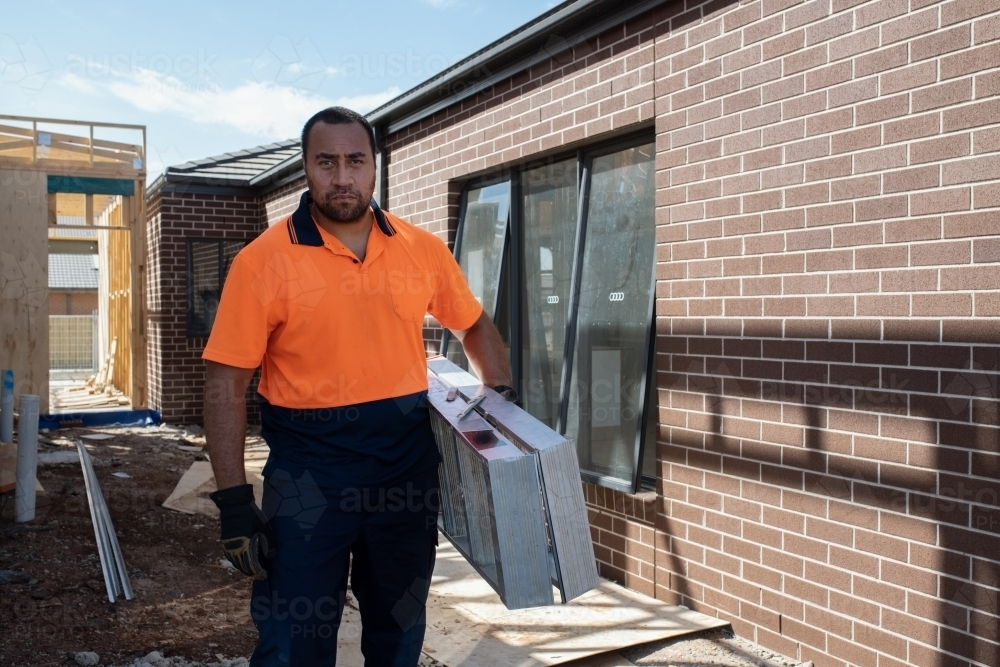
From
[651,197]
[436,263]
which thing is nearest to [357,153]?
[436,263]

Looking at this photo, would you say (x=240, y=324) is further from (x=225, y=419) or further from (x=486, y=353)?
(x=486, y=353)

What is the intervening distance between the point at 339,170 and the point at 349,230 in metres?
0.21

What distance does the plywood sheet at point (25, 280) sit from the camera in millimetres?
12227

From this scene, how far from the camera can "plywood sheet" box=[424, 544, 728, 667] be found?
442cm

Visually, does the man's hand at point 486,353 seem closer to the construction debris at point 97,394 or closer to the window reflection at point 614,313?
the window reflection at point 614,313

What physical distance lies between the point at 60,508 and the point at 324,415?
17.0 ft

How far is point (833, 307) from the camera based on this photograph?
4.07 metres

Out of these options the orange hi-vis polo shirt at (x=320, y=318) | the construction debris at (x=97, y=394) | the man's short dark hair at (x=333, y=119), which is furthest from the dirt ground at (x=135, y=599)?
the construction debris at (x=97, y=394)

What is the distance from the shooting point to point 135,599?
207 inches

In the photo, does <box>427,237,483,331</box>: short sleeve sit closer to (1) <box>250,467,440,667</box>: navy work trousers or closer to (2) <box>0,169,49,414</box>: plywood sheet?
(1) <box>250,467,440,667</box>: navy work trousers

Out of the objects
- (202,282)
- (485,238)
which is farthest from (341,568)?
(202,282)

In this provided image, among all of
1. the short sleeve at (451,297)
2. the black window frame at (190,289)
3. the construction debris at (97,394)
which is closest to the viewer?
the short sleeve at (451,297)

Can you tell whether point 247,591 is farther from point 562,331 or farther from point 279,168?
point 279,168

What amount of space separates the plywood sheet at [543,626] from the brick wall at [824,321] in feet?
0.73
